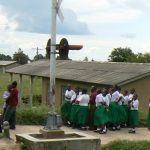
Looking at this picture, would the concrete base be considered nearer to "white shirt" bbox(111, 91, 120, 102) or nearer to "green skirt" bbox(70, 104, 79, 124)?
"green skirt" bbox(70, 104, 79, 124)

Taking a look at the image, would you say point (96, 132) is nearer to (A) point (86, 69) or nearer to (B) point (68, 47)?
Result: (B) point (68, 47)

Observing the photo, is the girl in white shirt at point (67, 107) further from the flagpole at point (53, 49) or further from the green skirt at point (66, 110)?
the flagpole at point (53, 49)

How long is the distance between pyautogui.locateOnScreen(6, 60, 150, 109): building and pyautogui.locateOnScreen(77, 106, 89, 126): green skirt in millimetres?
4411

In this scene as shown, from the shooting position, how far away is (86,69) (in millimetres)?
28391

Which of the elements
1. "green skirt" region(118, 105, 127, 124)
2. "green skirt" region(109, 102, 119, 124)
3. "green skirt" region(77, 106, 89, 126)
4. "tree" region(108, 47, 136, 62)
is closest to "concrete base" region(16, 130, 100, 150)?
"green skirt" region(77, 106, 89, 126)

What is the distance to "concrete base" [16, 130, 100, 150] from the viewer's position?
40.9 feet

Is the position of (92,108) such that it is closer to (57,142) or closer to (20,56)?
(57,142)

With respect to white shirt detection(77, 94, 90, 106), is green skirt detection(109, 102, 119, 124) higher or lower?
lower

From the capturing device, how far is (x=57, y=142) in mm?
12625

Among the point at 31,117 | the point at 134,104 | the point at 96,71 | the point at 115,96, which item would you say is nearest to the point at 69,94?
the point at 31,117

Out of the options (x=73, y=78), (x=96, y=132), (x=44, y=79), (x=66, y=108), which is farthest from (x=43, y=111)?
(x=44, y=79)

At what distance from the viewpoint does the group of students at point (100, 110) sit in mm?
18391

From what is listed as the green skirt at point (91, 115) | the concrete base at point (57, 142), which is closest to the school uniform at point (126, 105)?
the green skirt at point (91, 115)

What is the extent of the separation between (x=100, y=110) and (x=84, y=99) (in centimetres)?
73
